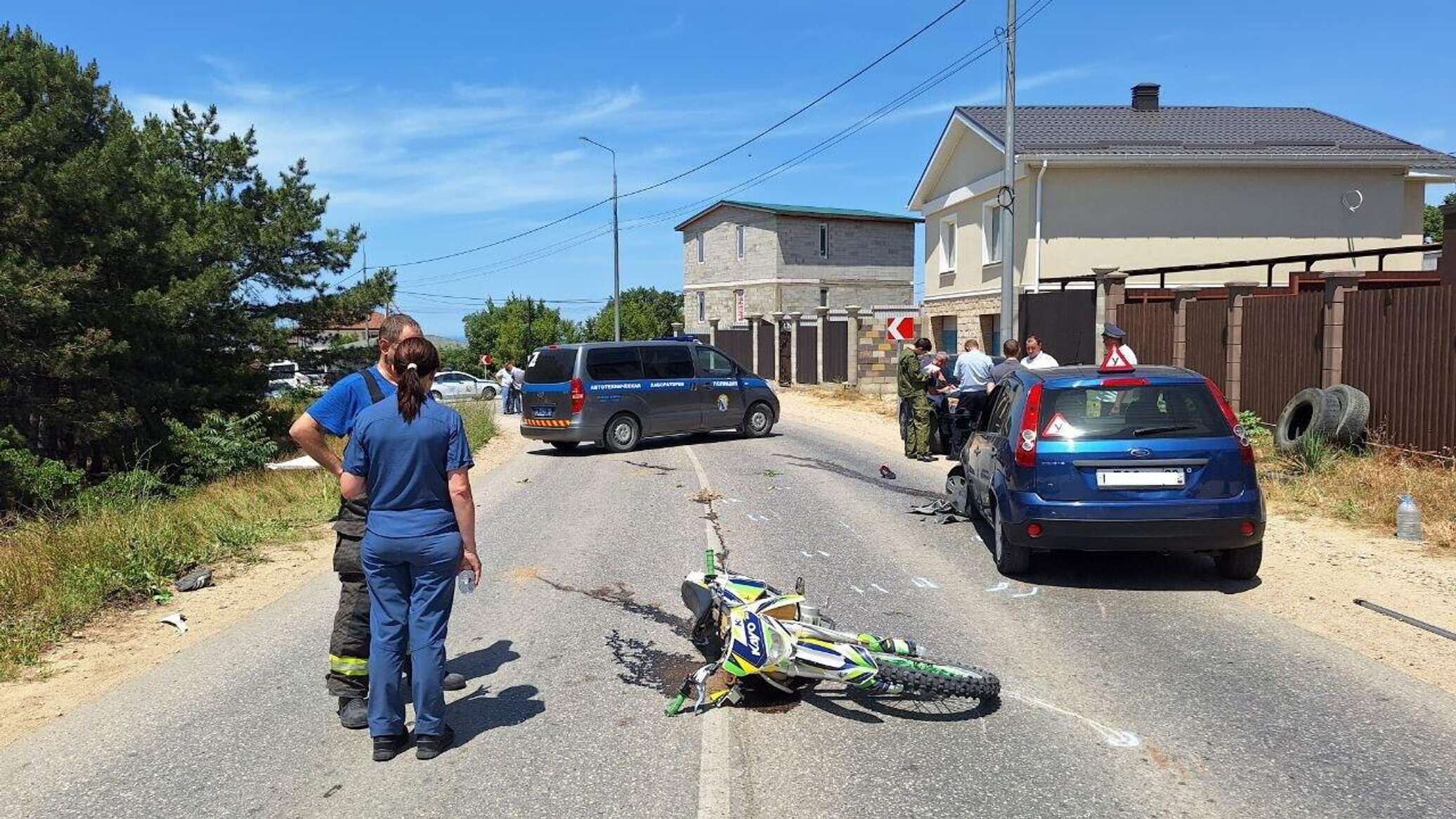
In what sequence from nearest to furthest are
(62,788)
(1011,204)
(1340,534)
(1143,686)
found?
(62,788) → (1143,686) → (1340,534) → (1011,204)

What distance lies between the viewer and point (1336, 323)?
12.4 m

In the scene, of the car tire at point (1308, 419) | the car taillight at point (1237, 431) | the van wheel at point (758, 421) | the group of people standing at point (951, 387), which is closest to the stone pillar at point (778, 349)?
the van wheel at point (758, 421)

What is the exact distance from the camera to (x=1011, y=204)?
1878cm

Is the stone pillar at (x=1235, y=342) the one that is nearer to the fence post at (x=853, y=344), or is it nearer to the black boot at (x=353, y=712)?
the black boot at (x=353, y=712)

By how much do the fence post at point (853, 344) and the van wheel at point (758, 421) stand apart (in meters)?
10.7

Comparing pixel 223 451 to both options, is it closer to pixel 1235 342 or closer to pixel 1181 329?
pixel 1181 329

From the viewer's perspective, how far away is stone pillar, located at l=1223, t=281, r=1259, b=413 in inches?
586

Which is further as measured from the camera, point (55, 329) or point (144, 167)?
point (144, 167)

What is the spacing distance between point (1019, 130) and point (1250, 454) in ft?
71.9

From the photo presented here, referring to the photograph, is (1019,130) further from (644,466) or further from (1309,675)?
(1309,675)

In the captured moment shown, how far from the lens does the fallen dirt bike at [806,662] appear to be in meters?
4.46

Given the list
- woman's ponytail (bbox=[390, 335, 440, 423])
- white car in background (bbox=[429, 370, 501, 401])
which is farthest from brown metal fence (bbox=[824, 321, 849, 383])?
woman's ponytail (bbox=[390, 335, 440, 423])

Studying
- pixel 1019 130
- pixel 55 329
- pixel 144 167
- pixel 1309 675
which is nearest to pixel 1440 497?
pixel 1309 675

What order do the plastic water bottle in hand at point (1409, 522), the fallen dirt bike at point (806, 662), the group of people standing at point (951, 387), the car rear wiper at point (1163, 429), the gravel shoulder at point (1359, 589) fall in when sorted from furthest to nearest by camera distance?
the group of people standing at point (951, 387)
the plastic water bottle in hand at point (1409, 522)
the car rear wiper at point (1163, 429)
the gravel shoulder at point (1359, 589)
the fallen dirt bike at point (806, 662)
